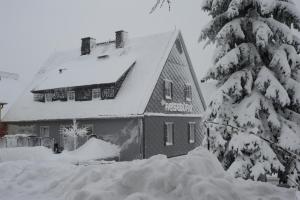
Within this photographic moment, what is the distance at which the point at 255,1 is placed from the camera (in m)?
13.7

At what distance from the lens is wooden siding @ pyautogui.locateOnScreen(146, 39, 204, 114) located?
88.0 ft

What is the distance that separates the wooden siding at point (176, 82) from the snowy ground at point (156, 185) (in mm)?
18224

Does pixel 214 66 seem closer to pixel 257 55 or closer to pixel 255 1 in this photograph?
pixel 257 55

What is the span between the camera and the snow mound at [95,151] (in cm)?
2373

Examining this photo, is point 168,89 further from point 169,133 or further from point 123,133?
point 123,133

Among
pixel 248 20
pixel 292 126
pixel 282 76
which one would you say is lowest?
pixel 292 126

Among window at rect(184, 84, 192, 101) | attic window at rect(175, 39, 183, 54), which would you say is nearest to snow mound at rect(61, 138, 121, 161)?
window at rect(184, 84, 192, 101)

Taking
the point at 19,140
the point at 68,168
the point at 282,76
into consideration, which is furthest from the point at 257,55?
the point at 19,140

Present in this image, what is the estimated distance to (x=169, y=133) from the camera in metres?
28.3

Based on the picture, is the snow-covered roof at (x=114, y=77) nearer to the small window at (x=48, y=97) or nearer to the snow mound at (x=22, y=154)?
the small window at (x=48, y=97)

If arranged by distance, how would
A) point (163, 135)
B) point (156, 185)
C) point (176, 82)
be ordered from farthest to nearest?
point (176, 82)
point (163, 135)
point (156, 185)

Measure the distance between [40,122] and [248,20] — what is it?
20.6 meters

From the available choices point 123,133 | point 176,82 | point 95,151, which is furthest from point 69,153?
point 176,82

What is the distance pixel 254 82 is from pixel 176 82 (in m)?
16.2
